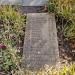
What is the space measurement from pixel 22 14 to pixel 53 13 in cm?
57

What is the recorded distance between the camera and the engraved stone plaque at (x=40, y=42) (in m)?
4.65

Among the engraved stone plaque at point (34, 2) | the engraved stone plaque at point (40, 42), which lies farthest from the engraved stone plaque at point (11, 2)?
the engraved stone plaque at point (40, 42)

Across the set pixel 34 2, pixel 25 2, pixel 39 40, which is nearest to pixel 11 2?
pixel 25 2

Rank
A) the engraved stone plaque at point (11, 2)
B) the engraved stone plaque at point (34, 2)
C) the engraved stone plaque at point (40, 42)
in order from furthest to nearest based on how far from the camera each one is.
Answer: the engraved stone plaque at point (34, 2), the engraved stone plaque at point (11, 2), the engraved stone plaque at point (40, 42)

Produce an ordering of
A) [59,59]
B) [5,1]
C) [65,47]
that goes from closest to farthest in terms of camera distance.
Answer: [59,59] → [65,47] → [5,1]

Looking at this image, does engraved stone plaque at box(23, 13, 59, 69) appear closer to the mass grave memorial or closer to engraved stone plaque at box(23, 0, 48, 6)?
the mass grave memorial

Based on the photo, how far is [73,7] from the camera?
5730 millimetres

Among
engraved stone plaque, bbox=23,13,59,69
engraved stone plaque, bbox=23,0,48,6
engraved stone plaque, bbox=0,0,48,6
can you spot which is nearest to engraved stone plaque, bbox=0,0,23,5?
engraved stone plaque, bbox=0,0,48,6

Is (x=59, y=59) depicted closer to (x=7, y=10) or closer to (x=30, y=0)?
(x=7, y=10)

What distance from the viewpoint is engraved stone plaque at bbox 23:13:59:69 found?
4.65 metres

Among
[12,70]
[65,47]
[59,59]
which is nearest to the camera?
[12,70]

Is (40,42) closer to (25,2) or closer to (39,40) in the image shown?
(39,40)

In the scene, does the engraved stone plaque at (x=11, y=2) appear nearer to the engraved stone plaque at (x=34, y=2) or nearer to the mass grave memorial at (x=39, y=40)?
the mass grave memorial at (x=39, y=40)

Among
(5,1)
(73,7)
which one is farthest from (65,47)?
(5,1)
